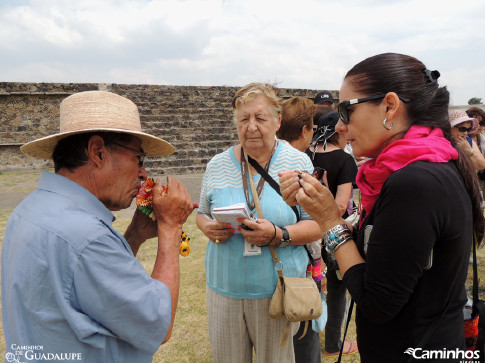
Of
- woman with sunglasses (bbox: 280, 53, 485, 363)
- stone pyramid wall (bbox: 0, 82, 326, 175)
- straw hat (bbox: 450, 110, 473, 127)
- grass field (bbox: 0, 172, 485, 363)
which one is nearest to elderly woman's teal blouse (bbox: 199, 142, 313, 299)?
woman with sunglasses (bbox: 280, 53, 485, 363)

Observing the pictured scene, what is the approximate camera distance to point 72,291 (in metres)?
1.06

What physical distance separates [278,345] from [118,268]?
1.34 m

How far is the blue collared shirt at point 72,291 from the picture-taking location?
3.45 feet

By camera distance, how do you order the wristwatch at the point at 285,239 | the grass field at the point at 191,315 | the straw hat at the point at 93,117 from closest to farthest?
1. the straw hat at the point at 93,117
2. the wristwatch at the point at 285,239
3. the grass field at the point at 191,315

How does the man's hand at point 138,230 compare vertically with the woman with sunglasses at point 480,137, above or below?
below

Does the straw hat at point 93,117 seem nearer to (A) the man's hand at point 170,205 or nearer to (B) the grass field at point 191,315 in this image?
(A) the man's hand at point 170,205

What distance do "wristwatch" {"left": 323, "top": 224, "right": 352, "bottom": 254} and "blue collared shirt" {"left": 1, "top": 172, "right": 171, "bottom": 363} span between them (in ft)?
2.39

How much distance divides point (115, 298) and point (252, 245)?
40.6 inches

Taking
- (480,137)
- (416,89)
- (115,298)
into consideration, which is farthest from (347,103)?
(480,137)

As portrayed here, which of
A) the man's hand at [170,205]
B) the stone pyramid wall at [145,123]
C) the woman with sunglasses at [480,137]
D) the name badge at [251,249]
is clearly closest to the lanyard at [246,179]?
the name badge at [251,249]

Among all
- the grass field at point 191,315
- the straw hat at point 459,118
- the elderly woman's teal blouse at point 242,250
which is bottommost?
the grass field at point 191,315

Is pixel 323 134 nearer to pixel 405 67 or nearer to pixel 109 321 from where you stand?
pixel 405 67

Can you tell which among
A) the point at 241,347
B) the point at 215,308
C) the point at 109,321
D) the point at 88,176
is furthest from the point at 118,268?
the point at 241,347

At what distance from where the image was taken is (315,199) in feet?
4.50
